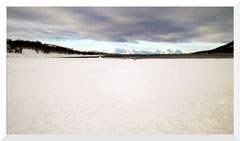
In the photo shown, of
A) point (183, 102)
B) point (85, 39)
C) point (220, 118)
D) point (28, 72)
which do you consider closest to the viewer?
point (220, 118)

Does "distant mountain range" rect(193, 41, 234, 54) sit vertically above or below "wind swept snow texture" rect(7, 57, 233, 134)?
above

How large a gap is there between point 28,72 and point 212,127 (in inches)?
157

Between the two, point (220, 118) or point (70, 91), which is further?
point (70, 91)

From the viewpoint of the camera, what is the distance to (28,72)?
11.7 feet

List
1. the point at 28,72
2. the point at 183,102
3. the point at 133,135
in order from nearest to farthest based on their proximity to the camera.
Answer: the point at 133,135 → the point at 183,102 → the point at 28,72

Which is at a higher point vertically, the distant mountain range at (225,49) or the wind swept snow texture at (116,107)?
the distant mountain range at (225,49)

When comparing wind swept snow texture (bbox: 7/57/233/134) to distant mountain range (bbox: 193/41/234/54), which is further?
distant mountain range (bbox: 193/41/234/54)

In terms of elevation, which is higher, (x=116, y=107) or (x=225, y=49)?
(x=225, y=49)

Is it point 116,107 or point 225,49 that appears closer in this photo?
point 116,107

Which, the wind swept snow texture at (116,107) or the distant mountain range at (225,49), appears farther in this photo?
the distant mountain range at (225,49)
